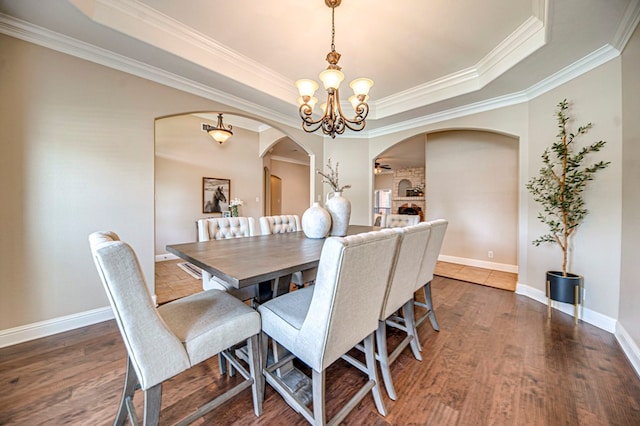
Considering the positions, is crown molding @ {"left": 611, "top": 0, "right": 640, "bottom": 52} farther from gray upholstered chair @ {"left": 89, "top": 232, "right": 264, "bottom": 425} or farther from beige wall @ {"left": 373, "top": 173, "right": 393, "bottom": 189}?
beige wall @ {"left": 373, "top": 173, "right": 393, "bottom": 189}

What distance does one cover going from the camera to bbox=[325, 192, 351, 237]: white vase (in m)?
2.19

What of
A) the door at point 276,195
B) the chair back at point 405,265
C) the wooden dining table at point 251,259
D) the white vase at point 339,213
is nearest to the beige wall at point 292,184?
the door at point 276,195

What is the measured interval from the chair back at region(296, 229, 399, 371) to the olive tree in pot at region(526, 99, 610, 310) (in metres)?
2.44

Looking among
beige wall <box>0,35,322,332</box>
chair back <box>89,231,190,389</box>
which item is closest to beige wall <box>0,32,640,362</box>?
beige wall <box>0,35,322,332</box>

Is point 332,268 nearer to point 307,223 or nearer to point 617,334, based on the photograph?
point 307,223

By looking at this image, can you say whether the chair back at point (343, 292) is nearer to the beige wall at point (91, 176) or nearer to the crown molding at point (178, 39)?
the beige wall at point (91, 176)

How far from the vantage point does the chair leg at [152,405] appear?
3.04 ft

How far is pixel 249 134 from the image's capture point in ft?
18.5

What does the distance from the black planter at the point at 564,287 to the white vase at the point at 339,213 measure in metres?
2.23

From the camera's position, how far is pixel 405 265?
1.44m

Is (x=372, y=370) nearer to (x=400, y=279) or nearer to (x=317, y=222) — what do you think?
(x=400, y=279)

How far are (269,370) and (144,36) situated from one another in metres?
2.87

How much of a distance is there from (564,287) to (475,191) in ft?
7.57

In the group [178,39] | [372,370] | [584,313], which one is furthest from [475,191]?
[178,39]
